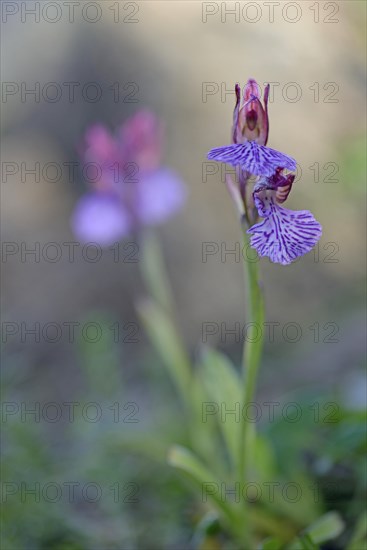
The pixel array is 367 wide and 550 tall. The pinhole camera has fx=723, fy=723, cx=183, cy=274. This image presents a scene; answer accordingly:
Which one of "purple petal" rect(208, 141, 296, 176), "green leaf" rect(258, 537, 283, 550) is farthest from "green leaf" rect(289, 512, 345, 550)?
"purple petal" rect(208, 141, 296, 176)

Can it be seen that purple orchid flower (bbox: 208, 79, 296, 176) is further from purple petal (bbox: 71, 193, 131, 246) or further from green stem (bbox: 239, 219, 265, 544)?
purple petal (bbox: 71, 193, 131, 246)

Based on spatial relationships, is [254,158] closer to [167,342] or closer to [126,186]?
[167,342]

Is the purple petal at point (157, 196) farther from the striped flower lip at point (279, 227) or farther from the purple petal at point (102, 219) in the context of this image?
the striped flower lip at point (279, 227)

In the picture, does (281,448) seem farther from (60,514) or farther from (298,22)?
(298,22)

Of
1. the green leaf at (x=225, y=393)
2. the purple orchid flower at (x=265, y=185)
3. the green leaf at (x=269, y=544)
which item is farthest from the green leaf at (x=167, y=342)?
the purple orchid flower at (x=265, y=185)

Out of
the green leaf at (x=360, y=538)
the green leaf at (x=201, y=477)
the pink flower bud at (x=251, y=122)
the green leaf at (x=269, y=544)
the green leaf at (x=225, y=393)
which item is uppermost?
the pink flower bud at (x=251, y=122)

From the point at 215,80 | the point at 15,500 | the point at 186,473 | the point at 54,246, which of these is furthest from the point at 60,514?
the point at 215,80

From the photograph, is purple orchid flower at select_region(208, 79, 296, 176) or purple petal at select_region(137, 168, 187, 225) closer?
purple orchid flower at select_region(208, 79, 296, 176)
